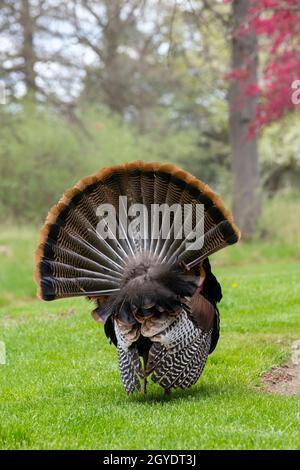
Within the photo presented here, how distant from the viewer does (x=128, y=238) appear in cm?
591

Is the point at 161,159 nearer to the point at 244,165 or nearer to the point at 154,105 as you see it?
the point at 154,105

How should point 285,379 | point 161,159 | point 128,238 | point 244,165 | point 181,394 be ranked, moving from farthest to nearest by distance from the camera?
point 161,159 < point 244,165 < point 285,379 < point 181,394 < point 128,238

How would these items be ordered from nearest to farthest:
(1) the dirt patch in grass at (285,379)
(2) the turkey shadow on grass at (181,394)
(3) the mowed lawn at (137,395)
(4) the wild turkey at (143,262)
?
(3) the mowed lawn at (137,395)
(4) the wild turkey at (143,262)
(2) the turkey shadow on grass at (181,394)
(1) the dirt patch in grass at (285,379)

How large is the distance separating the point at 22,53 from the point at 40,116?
2613 millimetres

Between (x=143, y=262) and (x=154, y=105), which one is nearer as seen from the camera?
(x=143, y=262)

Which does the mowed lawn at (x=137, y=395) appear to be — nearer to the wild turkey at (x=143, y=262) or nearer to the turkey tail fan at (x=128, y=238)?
the wild turkey at (x=143, y=262)

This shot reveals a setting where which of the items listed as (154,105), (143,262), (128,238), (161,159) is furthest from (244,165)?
(143,262)

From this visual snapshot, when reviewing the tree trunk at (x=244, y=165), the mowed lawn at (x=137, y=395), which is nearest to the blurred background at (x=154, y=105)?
the tree trunk at (x=244, y=165)

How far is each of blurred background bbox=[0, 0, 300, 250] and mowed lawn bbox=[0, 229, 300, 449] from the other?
4481mm

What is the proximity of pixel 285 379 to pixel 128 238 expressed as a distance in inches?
82.0

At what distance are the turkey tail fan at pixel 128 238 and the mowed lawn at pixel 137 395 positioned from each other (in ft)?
2.79

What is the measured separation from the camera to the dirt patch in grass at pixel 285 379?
6.37 metres

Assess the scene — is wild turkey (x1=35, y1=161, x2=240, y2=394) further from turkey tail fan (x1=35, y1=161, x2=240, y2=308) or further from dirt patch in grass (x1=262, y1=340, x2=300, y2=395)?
dirt patch in grass (x1=262, y1=340, x2=300, y2=395)
